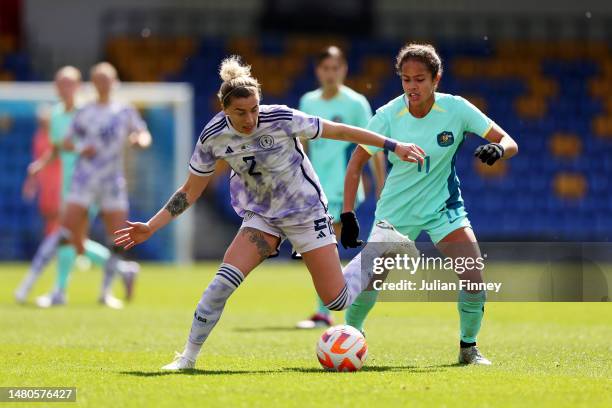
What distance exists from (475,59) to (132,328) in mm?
18450

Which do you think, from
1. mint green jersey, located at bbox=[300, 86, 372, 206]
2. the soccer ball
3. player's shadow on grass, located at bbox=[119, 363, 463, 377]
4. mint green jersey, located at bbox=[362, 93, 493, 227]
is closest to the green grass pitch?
player's shadow on grass, located at bbox=[119, 363, 463, 377]

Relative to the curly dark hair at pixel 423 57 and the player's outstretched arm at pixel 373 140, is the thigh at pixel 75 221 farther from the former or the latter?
the player's outstretched arm at pixel 373 140

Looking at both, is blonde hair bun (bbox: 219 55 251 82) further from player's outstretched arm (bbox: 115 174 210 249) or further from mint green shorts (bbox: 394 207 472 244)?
mint green shorts (bbox: 394 207 472 244)

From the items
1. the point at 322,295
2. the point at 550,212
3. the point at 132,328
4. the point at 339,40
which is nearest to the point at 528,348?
the point at 322,295

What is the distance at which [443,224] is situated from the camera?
849cm

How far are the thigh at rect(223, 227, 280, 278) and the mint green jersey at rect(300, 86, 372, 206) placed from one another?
3.82 meters

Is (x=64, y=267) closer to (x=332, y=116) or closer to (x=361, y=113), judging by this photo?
(x=332, y=116)

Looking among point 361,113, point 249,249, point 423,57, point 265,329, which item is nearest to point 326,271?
point 249,249

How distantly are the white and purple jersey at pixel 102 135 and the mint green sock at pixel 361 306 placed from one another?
6.07m

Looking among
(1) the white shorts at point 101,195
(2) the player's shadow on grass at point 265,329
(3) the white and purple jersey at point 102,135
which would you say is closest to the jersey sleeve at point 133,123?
(3) the white and purple jersey at point 102,135

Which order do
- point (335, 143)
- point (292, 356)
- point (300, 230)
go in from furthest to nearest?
point (335, 143), point (292, 356), point (300, 230)

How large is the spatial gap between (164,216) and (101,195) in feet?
20.7

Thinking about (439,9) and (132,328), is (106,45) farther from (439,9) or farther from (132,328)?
(132,328)

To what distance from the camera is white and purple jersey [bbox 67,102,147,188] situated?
14234 mm
